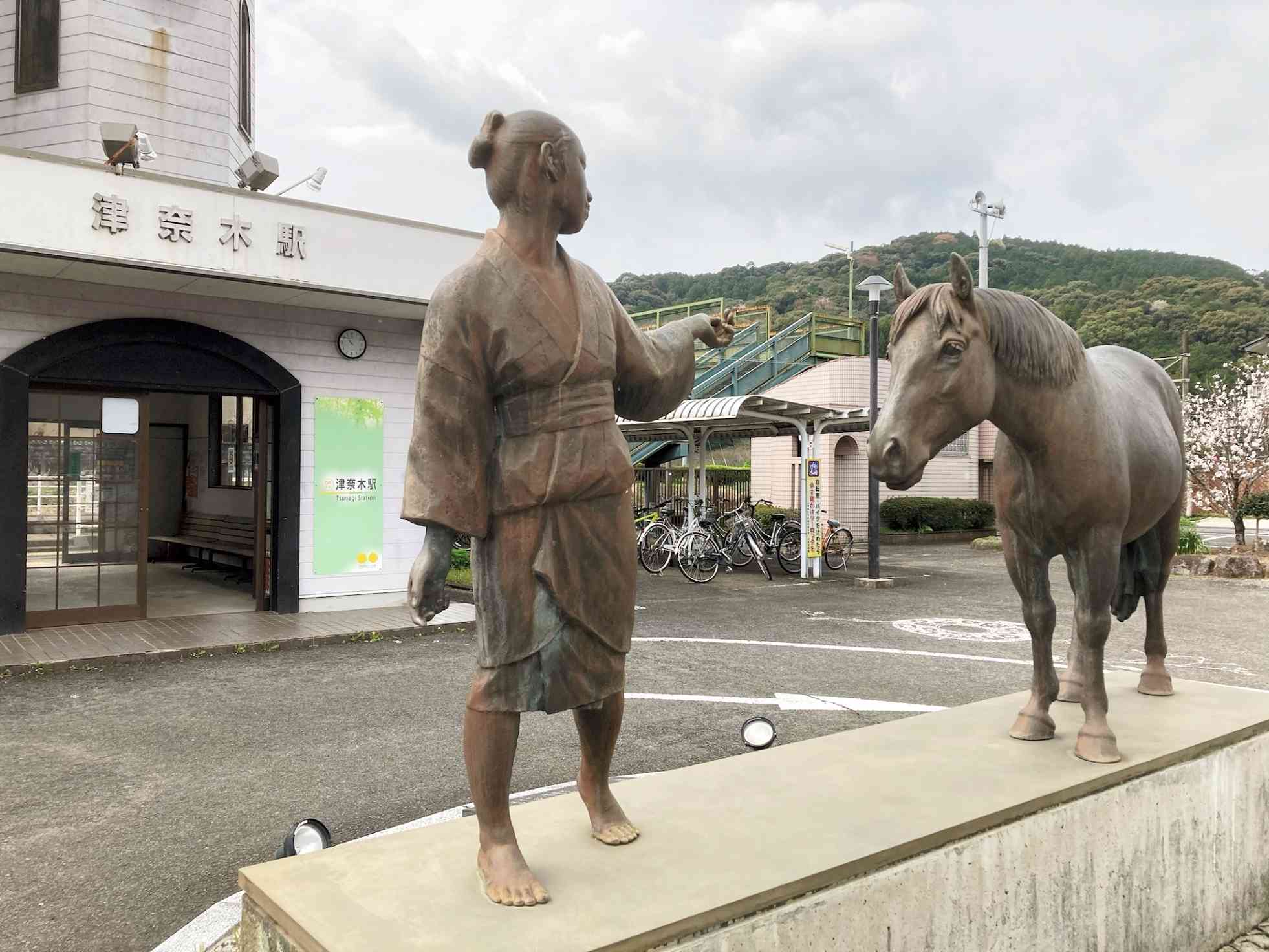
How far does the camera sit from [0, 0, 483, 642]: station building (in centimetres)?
759

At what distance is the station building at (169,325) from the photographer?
299 inches

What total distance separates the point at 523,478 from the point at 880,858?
1.25 metres

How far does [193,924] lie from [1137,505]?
3455 millimetres

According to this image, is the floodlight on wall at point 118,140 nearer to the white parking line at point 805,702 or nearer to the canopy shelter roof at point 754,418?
the canopy shelter roof at point 754,418

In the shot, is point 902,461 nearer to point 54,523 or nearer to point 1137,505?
point 1137,505

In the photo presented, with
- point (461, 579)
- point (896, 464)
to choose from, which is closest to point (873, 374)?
point (461, 579)

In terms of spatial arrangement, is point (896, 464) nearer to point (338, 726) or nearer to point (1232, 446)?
point (338, 726)

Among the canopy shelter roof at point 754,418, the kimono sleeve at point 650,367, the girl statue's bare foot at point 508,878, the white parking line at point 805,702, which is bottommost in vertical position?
the white parking line at point 805,702

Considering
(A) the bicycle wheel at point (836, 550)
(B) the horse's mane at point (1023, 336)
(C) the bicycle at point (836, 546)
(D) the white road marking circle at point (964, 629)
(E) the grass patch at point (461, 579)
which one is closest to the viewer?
(B) the horse's mane at point (1023, 336)

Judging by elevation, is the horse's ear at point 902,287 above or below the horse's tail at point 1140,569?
above

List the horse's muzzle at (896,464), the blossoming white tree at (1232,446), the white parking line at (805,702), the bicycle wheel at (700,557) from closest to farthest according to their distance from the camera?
1. the horse's muzzle at (896,464)
2. the white parking line at (805,702)
3. the bicycle wheel at (700,557)
4. the blossoming white tree at (1232,446)

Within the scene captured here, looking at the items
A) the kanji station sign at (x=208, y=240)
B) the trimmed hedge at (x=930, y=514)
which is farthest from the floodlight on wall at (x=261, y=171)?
the trimmed hedge at (x=930, y=514)

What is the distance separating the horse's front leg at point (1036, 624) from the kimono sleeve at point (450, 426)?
6.33 ft

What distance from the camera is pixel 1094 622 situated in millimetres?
2936
